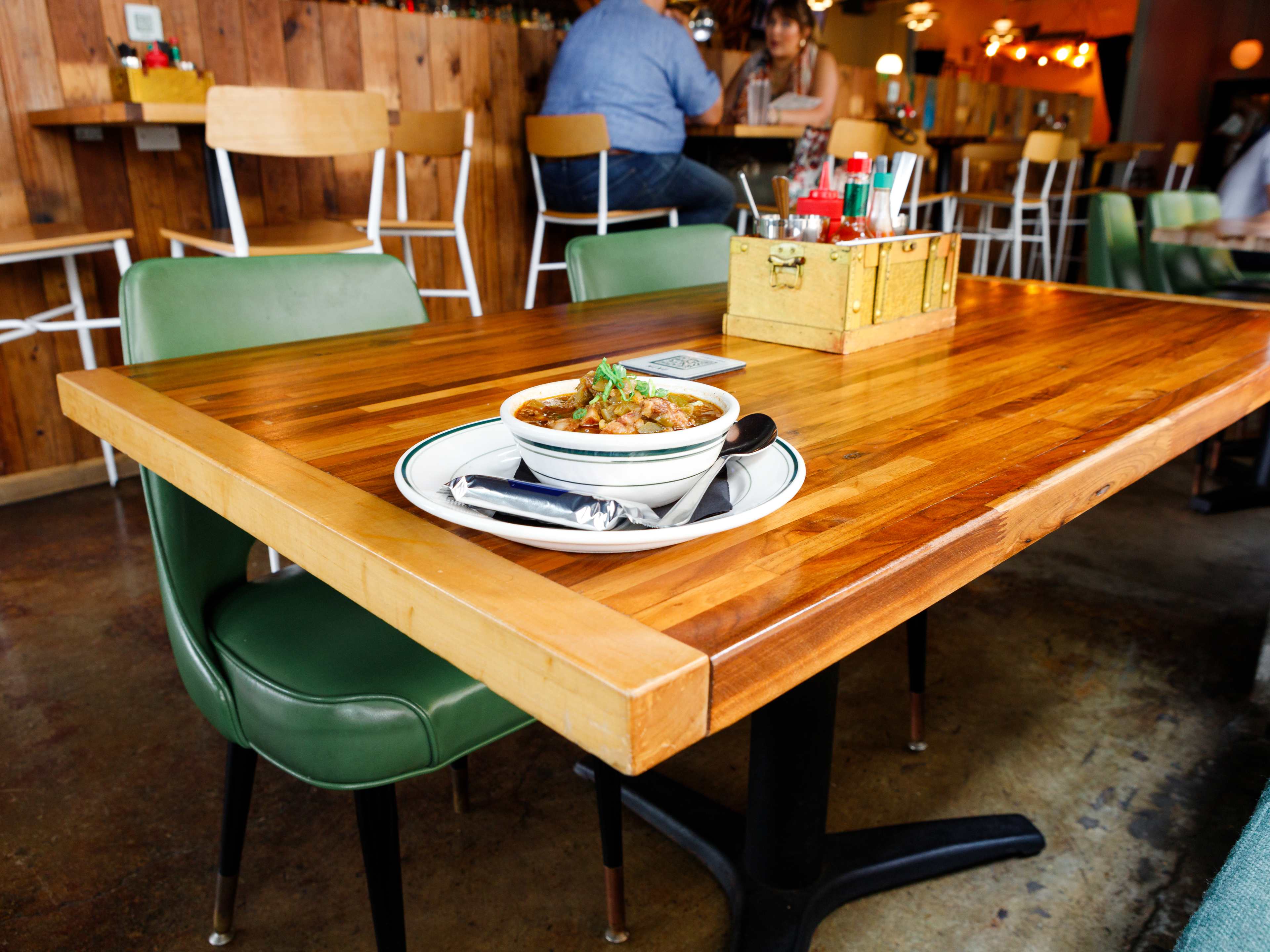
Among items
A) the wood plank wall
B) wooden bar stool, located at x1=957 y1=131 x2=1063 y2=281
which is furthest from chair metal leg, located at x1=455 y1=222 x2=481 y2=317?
wooden bar stool, located at x1=957 y1=131 x2=1063 y2=281

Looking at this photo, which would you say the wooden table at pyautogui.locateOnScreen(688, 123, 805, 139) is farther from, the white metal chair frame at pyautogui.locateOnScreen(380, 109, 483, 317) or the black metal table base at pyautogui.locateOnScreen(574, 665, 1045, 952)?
the black metal table base at pyautogui.locateOnScreen(574, 665, 1045, 952)

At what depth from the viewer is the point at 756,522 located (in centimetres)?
60

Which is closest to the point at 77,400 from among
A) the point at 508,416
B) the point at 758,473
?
the point at 508,416

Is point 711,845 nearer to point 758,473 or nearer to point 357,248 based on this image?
point 758,473

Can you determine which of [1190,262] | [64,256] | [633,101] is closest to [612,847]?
[64,256]

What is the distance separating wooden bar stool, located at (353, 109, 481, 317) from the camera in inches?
121

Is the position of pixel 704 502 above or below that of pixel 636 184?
below

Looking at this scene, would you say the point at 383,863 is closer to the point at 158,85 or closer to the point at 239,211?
the point at 239,211

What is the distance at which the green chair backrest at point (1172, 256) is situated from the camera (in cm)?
325

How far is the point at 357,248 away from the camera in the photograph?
2568mm

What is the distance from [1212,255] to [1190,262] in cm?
24

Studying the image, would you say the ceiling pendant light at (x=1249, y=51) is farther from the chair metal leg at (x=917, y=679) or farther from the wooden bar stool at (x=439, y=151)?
the chair metal leg at (x=917, y=679)

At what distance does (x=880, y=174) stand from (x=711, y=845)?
39.2 inches

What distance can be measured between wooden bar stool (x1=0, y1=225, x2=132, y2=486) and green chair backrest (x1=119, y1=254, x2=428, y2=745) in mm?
1189
